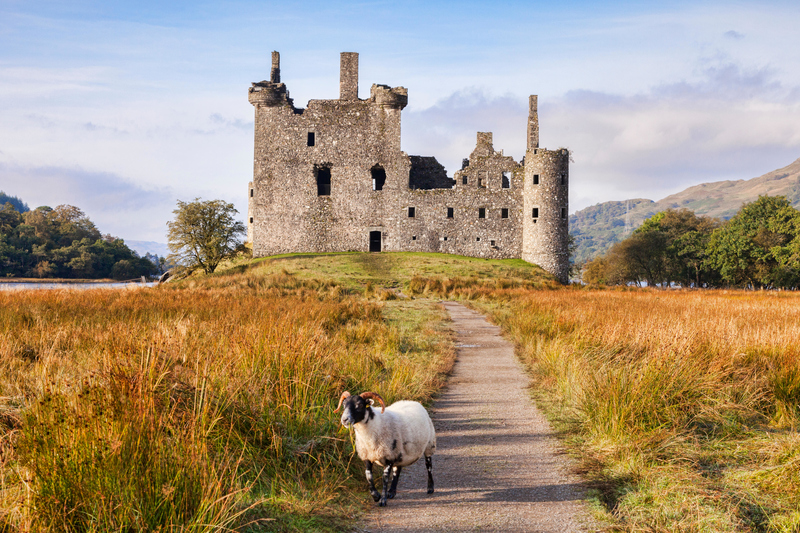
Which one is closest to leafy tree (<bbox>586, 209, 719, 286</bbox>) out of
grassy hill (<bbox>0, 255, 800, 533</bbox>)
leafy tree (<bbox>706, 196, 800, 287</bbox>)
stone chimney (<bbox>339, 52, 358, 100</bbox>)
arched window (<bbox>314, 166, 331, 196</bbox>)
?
leafy tree (<bbox>706, 196, 800, 287</bbox>)

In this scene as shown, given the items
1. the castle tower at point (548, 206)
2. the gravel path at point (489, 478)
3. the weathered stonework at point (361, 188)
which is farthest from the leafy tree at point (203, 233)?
the gravel path at point (489, 478)

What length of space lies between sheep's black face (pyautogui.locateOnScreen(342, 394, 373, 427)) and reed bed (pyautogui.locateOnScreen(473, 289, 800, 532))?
1938 mm

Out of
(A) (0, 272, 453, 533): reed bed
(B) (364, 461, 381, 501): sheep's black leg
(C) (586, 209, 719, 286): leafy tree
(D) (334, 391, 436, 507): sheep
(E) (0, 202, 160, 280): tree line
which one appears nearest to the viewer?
(A) (0, 272, 453, 533): reed bed

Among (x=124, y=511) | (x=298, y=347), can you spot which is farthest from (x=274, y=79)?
(x=124, y=511)

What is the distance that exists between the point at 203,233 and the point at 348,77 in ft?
60.2

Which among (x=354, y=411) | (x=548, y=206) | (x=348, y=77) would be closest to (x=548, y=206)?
(x=548, y=206)

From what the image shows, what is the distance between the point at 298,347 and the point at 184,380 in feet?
4.99

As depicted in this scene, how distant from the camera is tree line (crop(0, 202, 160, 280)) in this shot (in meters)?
64.8

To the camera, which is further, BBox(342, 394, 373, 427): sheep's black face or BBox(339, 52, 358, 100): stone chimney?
BBox(339, 52, 358, 100): stone chimney

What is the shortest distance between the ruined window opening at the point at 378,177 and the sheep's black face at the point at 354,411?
138 feet

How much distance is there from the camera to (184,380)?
4719 millimetres

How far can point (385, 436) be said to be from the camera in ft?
13.3

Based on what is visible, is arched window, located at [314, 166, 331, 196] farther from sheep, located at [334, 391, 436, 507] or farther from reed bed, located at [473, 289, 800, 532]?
sheep, located at [334, 391, 436, 507]

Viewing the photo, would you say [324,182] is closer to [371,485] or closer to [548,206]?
[548,206]
